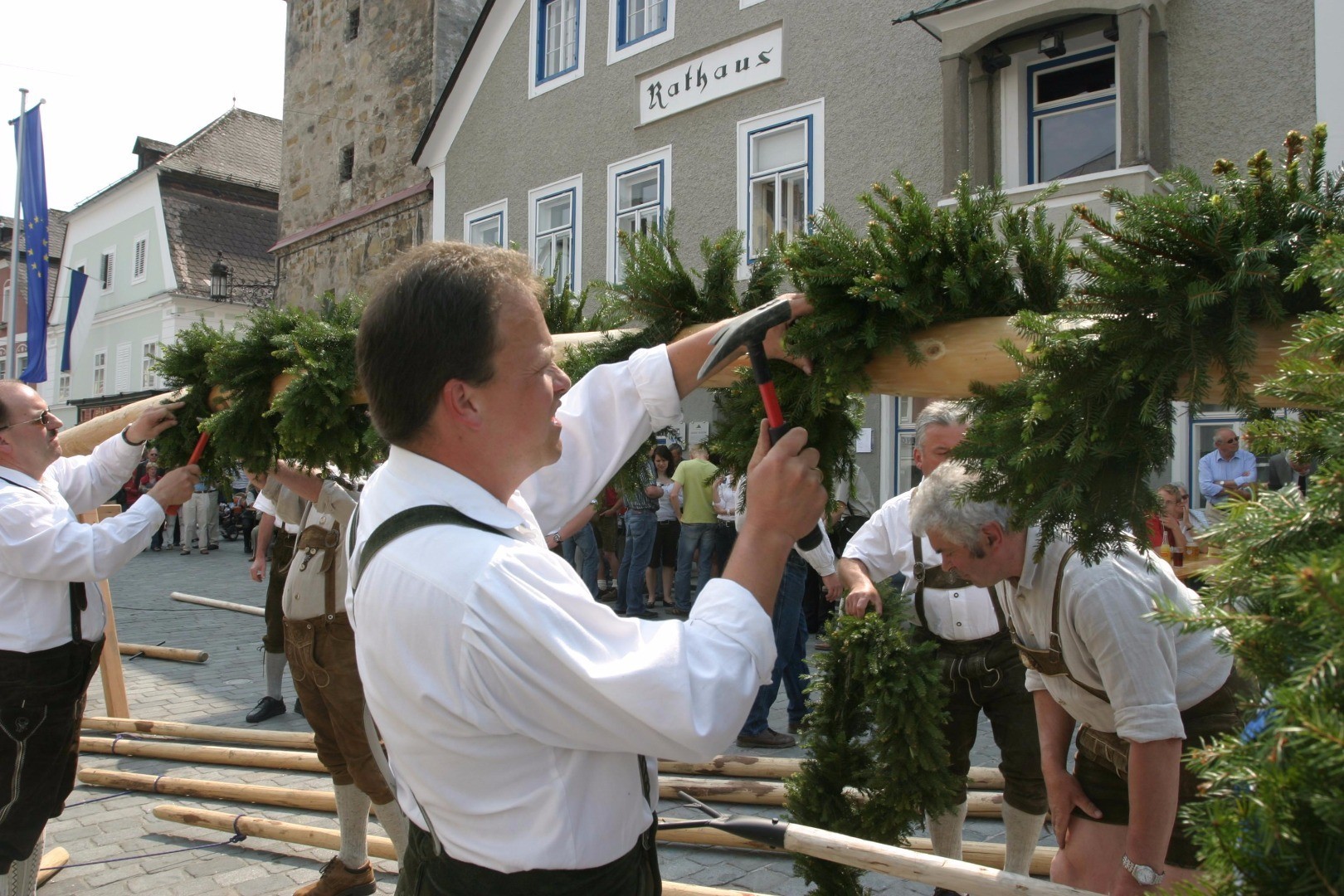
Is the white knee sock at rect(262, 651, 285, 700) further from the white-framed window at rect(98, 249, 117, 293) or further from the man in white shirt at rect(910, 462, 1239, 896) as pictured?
the white-framed window at rect(98, 249, 117, 293)

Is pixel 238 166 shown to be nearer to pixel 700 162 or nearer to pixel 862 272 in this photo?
pixel 700 162

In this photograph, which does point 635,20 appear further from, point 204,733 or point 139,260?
point 139,260

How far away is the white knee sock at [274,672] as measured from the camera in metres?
7.17

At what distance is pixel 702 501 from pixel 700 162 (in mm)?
5738

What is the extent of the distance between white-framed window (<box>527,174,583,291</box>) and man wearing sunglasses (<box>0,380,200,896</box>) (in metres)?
10.9

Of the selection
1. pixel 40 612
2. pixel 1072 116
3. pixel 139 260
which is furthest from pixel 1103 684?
pixel 139 260

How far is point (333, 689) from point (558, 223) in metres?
12.5

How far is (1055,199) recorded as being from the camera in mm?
9703

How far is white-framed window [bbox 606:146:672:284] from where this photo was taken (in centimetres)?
1397

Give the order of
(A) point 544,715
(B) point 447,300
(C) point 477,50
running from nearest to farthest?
(A) point 544,715, (B) point 447,300, (C) point 477,50

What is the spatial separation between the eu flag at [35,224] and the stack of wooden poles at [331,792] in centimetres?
1365

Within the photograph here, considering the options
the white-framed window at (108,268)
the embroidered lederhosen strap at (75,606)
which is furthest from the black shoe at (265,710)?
the white-framed window at (108,268)

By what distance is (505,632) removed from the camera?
148cm

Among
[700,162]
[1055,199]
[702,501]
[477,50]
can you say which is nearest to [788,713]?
[702,501]
